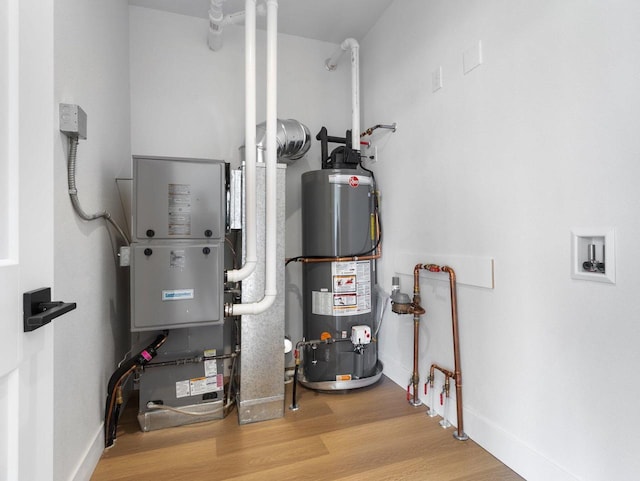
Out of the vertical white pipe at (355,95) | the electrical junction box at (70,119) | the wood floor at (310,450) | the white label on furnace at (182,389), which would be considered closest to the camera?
the electrical junction box at (70,119)

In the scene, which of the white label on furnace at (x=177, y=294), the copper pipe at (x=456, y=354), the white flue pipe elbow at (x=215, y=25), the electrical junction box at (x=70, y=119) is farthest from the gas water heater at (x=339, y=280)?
the electrical junction box at (x=70, y=119)

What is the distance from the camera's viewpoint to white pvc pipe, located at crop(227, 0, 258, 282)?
5.61ft

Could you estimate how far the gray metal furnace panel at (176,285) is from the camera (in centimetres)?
155

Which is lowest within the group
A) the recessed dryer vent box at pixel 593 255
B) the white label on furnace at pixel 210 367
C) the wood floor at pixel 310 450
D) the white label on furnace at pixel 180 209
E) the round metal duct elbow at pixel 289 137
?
the wood floor at pixel 310 450

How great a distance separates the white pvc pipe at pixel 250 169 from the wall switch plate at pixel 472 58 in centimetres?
115

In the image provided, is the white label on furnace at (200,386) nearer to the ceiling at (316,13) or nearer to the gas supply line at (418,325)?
the gas supply line at (418,325)

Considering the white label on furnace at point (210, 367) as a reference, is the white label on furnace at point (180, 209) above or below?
above

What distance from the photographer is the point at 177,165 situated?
5.27ft

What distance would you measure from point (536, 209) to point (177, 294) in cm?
172

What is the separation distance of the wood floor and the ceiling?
2.71 m

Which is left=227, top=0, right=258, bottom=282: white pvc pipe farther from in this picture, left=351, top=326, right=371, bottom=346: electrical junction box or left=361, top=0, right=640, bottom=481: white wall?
left=361, top=0, right=640, bottom=481: white wall

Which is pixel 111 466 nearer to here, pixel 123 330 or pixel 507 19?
pixel 123 330
